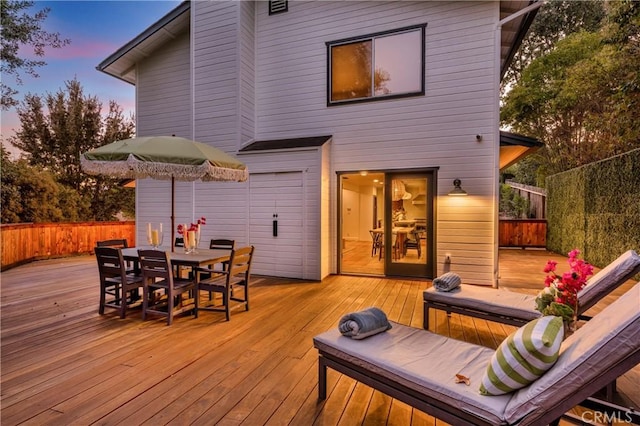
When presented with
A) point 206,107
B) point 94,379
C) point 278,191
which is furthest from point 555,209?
point 94,379

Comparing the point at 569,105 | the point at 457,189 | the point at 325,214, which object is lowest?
the point at 325,214

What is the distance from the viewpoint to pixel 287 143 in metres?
6.90

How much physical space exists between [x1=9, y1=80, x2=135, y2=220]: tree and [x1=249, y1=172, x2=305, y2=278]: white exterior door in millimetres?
9831

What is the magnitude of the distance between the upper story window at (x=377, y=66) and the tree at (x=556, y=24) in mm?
10781

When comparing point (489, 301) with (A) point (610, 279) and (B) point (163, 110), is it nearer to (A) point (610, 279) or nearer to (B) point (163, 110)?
(A) point (610, 279)

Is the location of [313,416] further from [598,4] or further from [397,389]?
[598,4]

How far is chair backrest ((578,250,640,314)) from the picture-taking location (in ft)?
8.90

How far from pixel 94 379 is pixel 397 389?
2.50 m

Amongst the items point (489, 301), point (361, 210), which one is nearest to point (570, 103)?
point (361, 210)

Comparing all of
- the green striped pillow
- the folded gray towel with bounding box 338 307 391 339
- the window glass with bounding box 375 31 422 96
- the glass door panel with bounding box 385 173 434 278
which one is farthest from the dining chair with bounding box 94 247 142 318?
the window glass with bounding box 375 31 422 96

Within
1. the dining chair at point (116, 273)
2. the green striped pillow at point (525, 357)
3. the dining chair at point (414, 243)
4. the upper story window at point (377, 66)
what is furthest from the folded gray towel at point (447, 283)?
the upper story window at point (377, 66)

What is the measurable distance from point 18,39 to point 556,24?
66.2 ft

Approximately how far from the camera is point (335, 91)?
6.98 m

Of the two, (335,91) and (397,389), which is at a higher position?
(335,91)
